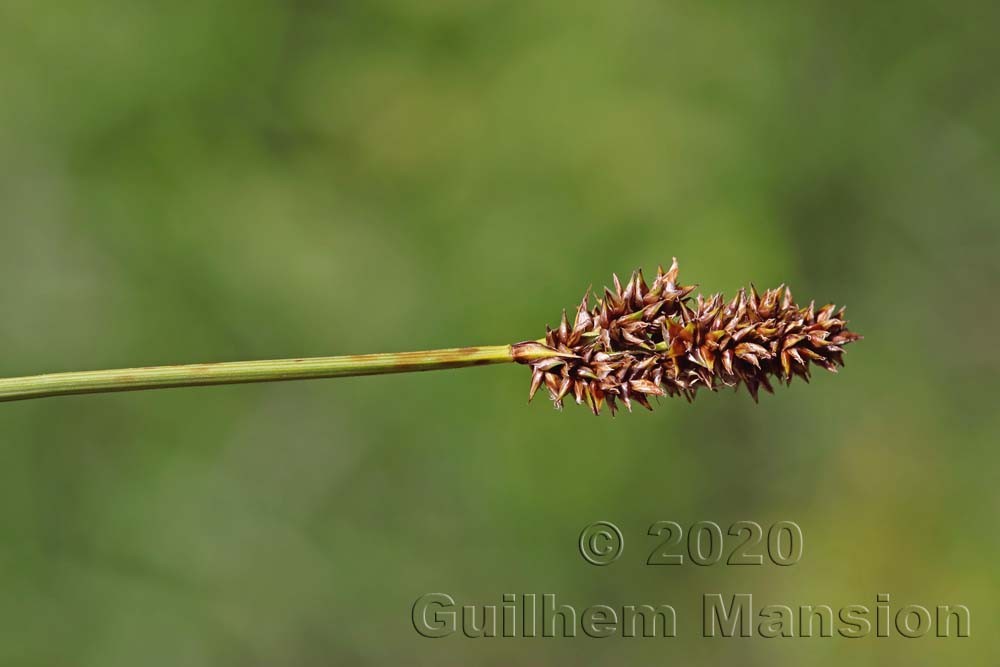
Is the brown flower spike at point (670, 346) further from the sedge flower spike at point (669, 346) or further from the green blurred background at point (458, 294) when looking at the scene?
the green blurred background at point (458, 294)

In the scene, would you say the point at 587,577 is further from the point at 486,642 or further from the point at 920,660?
the point at 920,660

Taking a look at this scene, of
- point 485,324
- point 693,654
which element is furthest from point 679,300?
point 693,654

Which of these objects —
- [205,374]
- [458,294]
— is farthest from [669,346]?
[458,294]

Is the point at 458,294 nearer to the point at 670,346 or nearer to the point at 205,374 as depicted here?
the point at 670,346

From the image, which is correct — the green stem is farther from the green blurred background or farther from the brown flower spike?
the green blurred background

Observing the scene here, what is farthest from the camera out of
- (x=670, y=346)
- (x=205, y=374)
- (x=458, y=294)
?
(x=458, y=294)

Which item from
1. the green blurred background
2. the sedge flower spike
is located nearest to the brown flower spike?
the sedge flower spike
